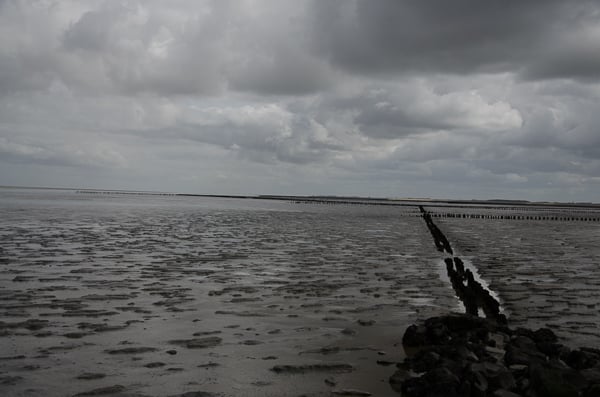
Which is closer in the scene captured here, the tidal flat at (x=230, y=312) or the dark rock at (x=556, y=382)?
the dark rock at (x=556, y=382)

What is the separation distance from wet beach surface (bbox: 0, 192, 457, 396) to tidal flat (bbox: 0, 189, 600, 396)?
42 millimetres

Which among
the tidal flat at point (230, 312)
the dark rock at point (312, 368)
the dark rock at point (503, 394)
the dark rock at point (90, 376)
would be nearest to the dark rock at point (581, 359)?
the dark rock at point (503, 394)

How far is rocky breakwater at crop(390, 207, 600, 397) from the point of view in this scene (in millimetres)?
7352

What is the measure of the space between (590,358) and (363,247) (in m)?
21.6

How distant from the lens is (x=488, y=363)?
8.58 metres

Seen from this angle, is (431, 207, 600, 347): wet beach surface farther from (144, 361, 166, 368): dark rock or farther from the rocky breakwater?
(144, 361, 166, 368): dark rock

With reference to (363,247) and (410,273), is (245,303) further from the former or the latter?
(363,247)

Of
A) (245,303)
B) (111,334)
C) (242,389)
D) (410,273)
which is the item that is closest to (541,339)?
(242,389)

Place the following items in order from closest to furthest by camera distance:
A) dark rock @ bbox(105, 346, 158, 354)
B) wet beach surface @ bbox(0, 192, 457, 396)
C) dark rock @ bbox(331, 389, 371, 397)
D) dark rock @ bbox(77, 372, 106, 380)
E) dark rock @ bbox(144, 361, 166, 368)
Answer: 1. dark rock @ bbox(331, 389, 371, 397)
2. dark rock @ bbox(77, 372, 106, 380)
3. wet beach surface @ bbox(0, 192, 457, 396)
4. dark rock @ bbox(144, 361, 166, 368)
5. dark rock @ bbox(105, 346, 158, 354)

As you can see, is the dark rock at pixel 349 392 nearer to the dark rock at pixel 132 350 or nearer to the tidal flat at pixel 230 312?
the tidal flat at pixel 230 312

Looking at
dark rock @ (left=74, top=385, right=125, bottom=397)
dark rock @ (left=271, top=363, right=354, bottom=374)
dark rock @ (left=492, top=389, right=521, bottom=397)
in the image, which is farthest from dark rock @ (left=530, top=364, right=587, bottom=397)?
dark rock @ (left=74, top=385, right=125, bottom=397)

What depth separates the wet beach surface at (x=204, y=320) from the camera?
8086 mm

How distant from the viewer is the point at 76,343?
966cm

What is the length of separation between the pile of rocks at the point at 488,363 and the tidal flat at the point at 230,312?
58cm
